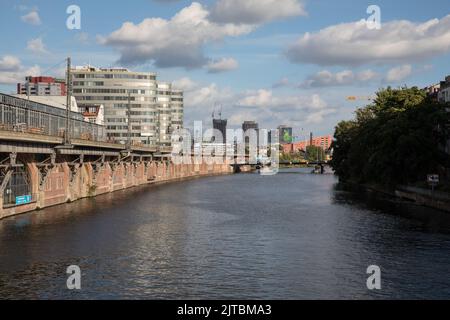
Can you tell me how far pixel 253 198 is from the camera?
4628 inches

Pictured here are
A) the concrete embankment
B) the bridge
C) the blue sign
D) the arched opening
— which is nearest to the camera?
the bridge

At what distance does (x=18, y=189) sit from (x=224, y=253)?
121ft

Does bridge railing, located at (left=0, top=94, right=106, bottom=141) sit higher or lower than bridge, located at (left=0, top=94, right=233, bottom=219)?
higher

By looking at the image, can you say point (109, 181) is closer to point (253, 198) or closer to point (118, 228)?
point (253, 198)

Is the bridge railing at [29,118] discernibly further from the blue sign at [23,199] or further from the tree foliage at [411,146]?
the tree foliage at [411,146]

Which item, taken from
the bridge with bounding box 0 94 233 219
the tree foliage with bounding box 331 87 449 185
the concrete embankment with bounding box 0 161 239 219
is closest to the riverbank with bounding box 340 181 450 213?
the tree foliage with bounding box 331 87 449 185

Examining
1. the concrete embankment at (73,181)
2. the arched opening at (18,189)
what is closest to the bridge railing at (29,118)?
the arched opening at (18,189)

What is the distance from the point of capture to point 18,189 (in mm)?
Result: 77125

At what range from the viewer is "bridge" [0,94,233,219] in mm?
72812

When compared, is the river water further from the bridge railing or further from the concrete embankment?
the bridge railing

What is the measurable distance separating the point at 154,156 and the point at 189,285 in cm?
14280

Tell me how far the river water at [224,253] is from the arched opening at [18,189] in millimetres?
2809

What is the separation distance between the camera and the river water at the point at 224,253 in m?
39.9
